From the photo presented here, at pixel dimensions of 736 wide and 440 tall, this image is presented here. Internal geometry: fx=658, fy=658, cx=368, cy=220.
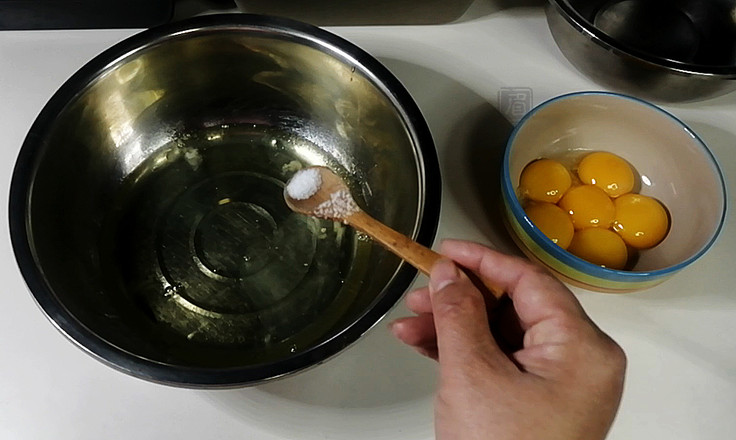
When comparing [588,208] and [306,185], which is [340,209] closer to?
[306,185]

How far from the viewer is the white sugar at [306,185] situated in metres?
0.70

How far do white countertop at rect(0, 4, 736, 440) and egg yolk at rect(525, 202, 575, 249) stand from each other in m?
0.05

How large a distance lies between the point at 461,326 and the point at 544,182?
0.31 m

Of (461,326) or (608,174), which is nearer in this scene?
(461,326)

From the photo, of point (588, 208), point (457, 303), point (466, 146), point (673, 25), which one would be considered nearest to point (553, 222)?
point (588, 208)

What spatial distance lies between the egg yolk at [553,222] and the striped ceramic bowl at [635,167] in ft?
0.10

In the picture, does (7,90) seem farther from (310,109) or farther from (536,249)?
(536,249)

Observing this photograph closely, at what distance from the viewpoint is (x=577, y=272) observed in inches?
25.7

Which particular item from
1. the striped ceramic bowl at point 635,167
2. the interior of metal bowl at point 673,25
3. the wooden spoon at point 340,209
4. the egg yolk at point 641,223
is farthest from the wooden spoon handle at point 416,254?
the interior of metal bowl at point 673,25

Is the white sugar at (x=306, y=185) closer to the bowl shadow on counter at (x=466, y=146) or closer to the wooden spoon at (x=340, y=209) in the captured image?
the wooden spoon at (x=340, y=209)

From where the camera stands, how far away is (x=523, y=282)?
53 centimetres

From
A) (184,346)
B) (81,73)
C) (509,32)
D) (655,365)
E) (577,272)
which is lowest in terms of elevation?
(655,365)

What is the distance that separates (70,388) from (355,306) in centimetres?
30

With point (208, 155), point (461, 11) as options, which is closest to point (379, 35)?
point (461, 11)
